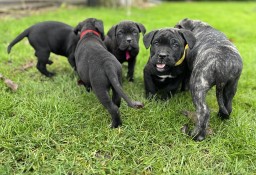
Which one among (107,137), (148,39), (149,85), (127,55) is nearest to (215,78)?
(148,39)

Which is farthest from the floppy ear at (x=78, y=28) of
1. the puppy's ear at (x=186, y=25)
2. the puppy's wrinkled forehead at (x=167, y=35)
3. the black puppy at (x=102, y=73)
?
the puppy's ear at (x=186, y=25)

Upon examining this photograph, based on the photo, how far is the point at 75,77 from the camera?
5.84m

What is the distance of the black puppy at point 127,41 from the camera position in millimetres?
5656

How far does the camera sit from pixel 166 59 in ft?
15.0

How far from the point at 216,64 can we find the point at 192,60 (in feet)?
2.80

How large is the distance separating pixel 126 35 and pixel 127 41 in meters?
0.20

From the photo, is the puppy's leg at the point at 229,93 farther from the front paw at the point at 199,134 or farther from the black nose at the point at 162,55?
the black nose at the point at 162,55

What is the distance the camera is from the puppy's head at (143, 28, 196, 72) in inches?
180

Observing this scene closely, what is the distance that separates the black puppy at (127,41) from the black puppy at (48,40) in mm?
764

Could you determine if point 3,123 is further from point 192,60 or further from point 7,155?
point 192,60

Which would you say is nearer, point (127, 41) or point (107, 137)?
point (107, 137)

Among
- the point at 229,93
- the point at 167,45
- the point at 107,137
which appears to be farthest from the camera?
the point at 167,45

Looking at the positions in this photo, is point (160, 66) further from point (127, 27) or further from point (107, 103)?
point (127, 27)

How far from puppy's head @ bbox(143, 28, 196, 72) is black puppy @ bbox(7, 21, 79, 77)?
184 centimetres
